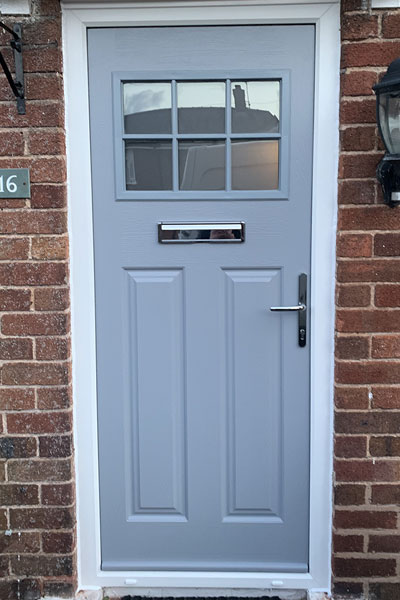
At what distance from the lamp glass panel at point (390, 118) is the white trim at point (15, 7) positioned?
139cm

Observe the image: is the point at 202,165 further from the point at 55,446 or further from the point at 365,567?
the point at 365,567

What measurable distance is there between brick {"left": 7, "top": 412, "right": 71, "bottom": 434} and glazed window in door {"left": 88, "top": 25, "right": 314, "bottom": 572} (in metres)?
0.17

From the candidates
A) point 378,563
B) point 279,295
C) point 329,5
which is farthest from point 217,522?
point 329,5

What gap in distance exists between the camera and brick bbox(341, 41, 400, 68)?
2133 millimetres

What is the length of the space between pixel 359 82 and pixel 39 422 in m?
1.89

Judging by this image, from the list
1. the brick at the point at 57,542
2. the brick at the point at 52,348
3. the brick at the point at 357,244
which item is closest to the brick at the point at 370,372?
the brick at the point at 357,244

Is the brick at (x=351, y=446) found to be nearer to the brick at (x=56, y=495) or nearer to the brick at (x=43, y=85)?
the brick at (x=56, y=495)

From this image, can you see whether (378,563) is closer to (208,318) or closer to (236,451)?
(236,451)

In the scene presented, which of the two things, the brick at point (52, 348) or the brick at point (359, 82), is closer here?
the brick at point (359, 82)

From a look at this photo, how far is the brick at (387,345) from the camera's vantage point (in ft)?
7.37

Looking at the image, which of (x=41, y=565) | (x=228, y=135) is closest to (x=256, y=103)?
(x=228, y=135)

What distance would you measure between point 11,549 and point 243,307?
1.45 m

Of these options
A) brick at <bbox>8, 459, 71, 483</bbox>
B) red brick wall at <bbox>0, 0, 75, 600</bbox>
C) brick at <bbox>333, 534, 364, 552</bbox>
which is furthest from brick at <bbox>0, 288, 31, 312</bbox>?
brick at <bbox>333, 534, 364, 552</bbox>

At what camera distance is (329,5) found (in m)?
2.17
